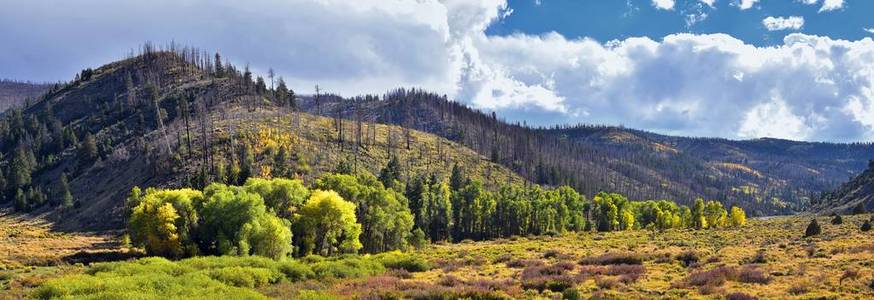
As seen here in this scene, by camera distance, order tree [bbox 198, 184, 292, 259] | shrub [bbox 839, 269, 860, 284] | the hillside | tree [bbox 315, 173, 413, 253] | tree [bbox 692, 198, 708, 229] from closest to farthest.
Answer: shrub [bbox 839, 269, 860, 284] < tree [bbox 198, 184, 292, 259] < tree [bbox 315, 173, 413, 253] < tree [bbox 692, 198, 708, 229] < the hillside

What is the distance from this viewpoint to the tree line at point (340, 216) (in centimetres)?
6378

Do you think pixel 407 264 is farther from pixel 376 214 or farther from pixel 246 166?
pixel 246 166

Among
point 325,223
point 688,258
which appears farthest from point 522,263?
point 325,223

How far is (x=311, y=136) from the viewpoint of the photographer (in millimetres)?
172000

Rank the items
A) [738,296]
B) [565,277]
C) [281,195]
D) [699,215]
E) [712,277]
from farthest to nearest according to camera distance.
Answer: [699,215] < [281,195] < [565,277] < [712,277] < [738,296]

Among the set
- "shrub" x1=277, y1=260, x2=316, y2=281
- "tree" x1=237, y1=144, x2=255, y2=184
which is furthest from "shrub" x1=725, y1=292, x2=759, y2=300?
"tree" x1=237, y1=144, x2=255, y2=184

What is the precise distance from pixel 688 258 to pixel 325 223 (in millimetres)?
40437

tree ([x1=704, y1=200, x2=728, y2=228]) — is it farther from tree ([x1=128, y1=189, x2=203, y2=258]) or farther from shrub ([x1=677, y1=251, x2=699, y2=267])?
tree ([x1=128, y1=189, x2=203, y2=258])

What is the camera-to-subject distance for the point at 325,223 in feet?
217

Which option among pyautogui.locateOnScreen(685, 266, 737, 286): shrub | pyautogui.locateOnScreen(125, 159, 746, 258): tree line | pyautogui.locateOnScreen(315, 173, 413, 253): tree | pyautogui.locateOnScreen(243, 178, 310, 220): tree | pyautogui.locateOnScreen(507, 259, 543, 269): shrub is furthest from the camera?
pyautogui.locateOnScreen(315, 173, 413, 253): tree

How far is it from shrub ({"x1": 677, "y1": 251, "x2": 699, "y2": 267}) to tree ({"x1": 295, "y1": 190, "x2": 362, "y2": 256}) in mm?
37817

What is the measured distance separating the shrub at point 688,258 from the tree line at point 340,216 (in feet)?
125

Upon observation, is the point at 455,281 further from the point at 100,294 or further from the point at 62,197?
the point at 62,197

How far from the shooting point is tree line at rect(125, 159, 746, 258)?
63781 mm
